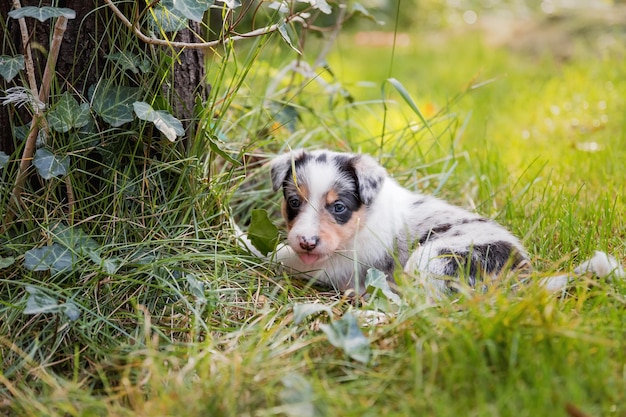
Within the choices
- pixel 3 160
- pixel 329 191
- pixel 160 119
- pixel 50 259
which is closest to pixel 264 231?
pixel 329 191

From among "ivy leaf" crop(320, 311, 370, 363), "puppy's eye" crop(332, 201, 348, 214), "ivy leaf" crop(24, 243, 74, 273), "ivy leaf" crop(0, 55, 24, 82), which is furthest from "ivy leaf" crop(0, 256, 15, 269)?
"puppy's eye" crop(332, 201, 348, 214)

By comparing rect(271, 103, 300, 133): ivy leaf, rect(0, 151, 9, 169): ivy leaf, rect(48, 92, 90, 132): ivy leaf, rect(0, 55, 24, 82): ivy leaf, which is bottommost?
rect(271, 103, 300, 133): ivy leaf

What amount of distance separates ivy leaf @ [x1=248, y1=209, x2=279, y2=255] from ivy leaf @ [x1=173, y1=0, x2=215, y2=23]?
103 centimetres

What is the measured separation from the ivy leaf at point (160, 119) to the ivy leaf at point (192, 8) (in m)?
0.44

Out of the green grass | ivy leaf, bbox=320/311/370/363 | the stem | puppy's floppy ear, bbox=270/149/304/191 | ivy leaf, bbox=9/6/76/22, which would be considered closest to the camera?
the green grass

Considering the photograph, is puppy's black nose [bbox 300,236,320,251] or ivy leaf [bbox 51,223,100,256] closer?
ivy leaf [bbox 51,223,100,256]

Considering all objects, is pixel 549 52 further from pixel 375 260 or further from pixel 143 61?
pixel 143 61

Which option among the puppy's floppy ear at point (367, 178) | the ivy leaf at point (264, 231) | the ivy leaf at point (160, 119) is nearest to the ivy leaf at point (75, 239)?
the ivy leaf at point (160, 119)

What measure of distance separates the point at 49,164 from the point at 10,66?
0.44 m

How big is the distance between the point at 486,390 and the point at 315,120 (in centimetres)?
318

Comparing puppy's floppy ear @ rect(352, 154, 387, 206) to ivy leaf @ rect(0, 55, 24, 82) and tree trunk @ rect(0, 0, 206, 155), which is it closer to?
tree trunk @ rect(0, 0, 206, 155)

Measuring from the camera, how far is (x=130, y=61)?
3.12 meters

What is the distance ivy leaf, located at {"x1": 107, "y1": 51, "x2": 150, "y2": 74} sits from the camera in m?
3.11

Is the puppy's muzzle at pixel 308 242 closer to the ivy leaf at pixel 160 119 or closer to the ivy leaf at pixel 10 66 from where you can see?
the ivy leaf at pixel 160 119
